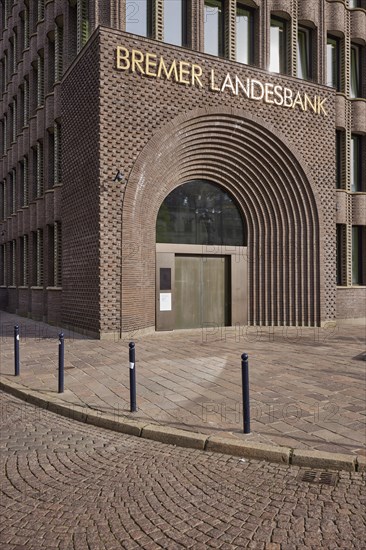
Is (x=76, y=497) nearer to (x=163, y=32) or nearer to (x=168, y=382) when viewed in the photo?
(x=168, y=382)

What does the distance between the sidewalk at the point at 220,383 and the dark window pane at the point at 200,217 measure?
4.07 m

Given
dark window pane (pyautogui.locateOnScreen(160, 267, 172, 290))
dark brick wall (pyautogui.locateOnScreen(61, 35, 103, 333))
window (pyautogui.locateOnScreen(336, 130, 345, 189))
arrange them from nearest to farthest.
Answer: dark brick wall (pyautogui.locateOnScreen(61, 35, 103, 333)) < dark window pane (pyautogui.locateOnScreen(160, 267, 172, 290)) < window (pyautogui.locateOnScreen(336, 130, 345, 189))

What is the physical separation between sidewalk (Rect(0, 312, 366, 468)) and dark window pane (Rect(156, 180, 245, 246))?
407 cm

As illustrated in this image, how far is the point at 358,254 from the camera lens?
19406 mm

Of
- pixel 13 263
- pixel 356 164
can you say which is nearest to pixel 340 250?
pixel 356 164

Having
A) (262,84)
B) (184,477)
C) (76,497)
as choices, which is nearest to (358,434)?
(184,477)

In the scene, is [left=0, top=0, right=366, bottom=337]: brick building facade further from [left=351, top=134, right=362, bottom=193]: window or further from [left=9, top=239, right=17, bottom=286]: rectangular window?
[left=9, top=239, right=17, bottom=286]: rectangular window

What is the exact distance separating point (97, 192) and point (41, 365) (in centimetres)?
576

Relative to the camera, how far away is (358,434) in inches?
204

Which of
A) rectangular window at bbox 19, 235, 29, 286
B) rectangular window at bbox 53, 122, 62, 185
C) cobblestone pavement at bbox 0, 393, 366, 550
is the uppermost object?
rectangular window at bbox 53, 122, 62, 185

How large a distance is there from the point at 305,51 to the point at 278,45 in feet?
5.16

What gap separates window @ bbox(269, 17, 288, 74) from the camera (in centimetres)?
1695

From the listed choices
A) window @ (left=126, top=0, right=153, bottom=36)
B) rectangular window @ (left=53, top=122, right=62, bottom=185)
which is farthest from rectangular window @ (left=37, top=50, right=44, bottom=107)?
window @ (left=126, top=0, right=153, bottom=36)

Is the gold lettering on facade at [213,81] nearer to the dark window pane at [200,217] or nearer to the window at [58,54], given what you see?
the dark window pane at [200,217]
